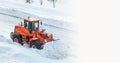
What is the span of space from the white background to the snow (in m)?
0.92

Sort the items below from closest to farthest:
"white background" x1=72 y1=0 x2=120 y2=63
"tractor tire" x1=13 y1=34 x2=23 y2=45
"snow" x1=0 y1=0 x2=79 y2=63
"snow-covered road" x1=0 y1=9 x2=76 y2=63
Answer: "snow-covered road" x1=0 y1=9 x2=76 y2=63 → "snow" x1=0 y1=0 x2=79 y2=63 → "white background" x1=72 y1=0 x2=120 y2=63 → "tractor tire" x1=13 y1=34 x2=23 y2=45

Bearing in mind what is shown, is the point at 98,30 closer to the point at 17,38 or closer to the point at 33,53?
the point at 17,38

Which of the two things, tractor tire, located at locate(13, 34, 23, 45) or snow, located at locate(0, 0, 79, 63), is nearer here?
snow, located at locate(0, 0, 79, 63)

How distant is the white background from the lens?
70.5 ft

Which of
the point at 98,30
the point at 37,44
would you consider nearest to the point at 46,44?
the point at 37,44

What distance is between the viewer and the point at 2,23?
29.8 meters

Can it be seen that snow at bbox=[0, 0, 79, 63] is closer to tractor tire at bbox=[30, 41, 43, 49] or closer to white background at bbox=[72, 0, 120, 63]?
tractor tire at bbox=[30, 41, 43, 49]

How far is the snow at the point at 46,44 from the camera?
19500 mm

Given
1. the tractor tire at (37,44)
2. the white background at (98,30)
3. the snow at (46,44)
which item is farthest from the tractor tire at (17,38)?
the white background at (98,30)

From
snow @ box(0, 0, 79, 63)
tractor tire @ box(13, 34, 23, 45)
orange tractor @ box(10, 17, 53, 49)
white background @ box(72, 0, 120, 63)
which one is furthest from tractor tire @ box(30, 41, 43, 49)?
white background @ box(72, 0, 120, 63)

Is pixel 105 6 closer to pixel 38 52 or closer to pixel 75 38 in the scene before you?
pixel 75 38

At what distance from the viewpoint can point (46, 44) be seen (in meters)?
21.1

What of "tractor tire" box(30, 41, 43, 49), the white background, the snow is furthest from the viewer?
"tractor tire" box(30, 41, 43, 49)

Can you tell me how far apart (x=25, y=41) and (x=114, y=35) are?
9290mm
